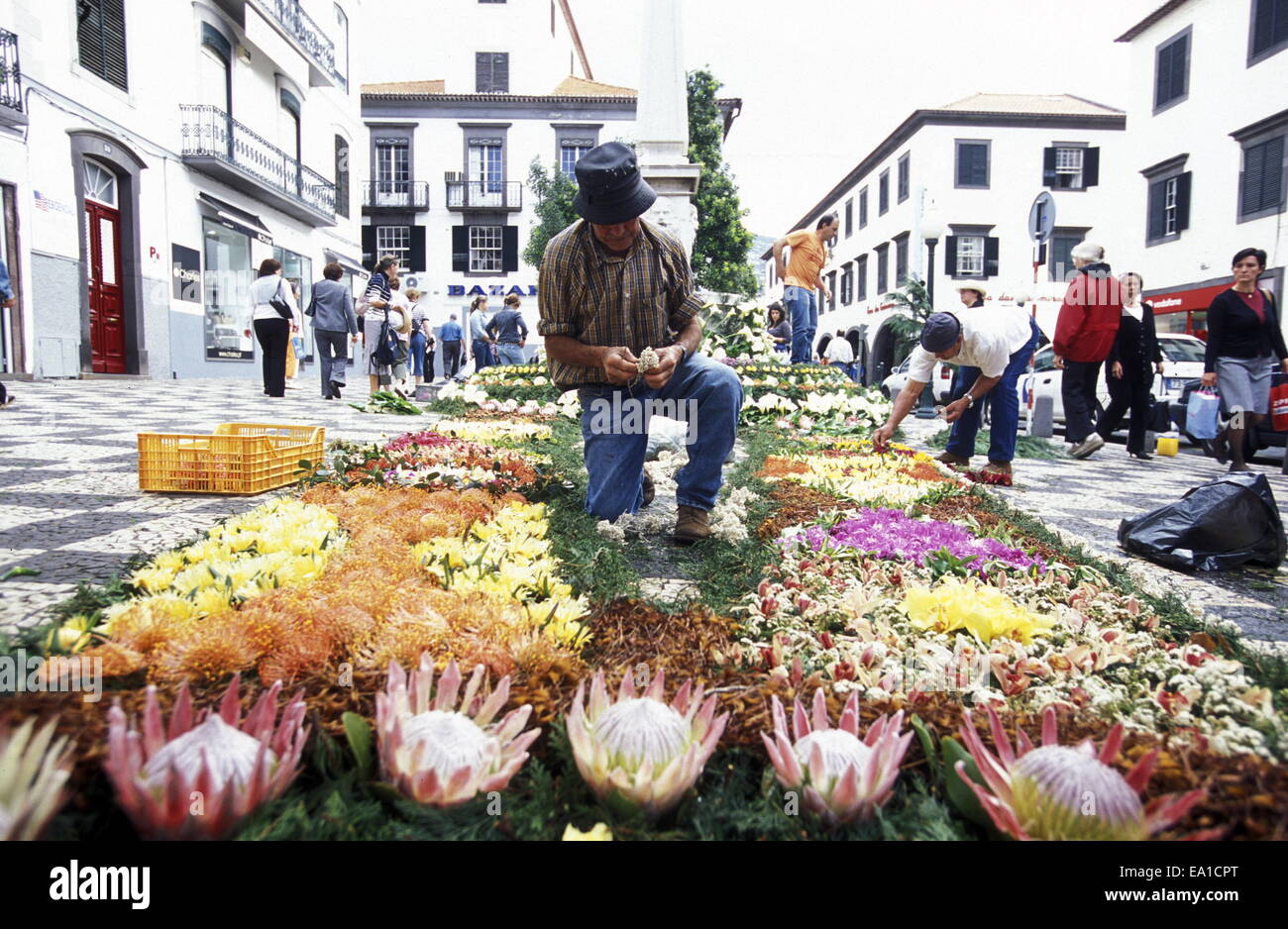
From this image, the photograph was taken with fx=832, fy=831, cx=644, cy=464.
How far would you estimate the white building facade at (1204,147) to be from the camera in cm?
1825

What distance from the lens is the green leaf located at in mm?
1229

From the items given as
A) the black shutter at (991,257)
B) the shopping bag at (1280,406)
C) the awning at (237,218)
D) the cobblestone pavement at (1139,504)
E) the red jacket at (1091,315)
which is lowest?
the cobblestone pavement at (1139,504)

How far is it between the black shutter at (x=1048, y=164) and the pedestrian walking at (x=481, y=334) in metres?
26.9

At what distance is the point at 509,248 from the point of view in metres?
37.0

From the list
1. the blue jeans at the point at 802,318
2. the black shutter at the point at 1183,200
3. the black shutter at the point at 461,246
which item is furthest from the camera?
the black shutter at the point at 461,246

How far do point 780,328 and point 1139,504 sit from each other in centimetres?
810

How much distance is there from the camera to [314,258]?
83.9 feet

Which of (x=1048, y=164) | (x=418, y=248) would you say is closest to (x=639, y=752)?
(x=1048, y=164)

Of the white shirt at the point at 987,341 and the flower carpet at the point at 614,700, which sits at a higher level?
the white shirt at the point at 987,341

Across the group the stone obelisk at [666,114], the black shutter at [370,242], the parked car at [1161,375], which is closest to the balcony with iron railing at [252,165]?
the black shutter at [370,242]

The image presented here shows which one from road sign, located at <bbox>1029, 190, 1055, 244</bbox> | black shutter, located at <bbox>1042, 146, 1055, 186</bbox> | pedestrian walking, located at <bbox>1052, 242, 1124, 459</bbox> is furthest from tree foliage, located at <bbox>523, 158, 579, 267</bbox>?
pedestrian walking, located at <bbox>1052, 242, 1124, 459</bbox>

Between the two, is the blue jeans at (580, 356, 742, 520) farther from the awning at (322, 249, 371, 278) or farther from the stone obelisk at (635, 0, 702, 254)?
the awning at (322, 249, 371, 278)

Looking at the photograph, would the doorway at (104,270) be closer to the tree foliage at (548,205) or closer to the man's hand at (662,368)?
the man's hand at (662,368)

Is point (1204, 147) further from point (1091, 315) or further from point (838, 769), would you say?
point (838, 769)
